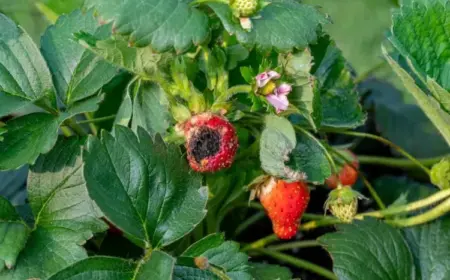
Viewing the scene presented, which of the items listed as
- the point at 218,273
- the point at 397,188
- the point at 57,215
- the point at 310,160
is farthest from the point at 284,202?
the point at 397,188

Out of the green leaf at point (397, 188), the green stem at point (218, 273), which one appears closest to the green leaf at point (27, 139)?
the green stem at point (218, 273)

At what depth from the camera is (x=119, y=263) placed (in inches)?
30.2

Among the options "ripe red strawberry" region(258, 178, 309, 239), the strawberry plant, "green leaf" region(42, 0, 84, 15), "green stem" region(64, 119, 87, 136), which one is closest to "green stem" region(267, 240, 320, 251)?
the strawberry plant

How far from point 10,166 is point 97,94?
0.15 meters

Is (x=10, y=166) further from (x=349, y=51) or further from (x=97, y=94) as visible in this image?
(x=349, y=51)

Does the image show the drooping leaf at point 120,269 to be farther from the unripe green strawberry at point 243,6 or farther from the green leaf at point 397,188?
the green leaf at point 397,188

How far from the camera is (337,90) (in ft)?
3.74

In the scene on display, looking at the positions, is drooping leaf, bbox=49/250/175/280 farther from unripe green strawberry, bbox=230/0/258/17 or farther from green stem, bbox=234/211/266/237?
green stem, bbox=234/211/266/237

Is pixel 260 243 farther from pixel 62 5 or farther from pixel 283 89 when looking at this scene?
pixel 62 5

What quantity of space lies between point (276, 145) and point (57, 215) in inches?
10.1

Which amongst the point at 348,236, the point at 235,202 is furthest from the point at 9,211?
the point at 348,236

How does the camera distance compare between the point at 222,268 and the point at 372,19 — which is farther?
the point at 372,19

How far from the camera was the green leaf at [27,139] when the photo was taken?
2.72 ft

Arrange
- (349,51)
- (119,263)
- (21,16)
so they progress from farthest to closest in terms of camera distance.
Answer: (349,51) < (21,16) < (119,263)
